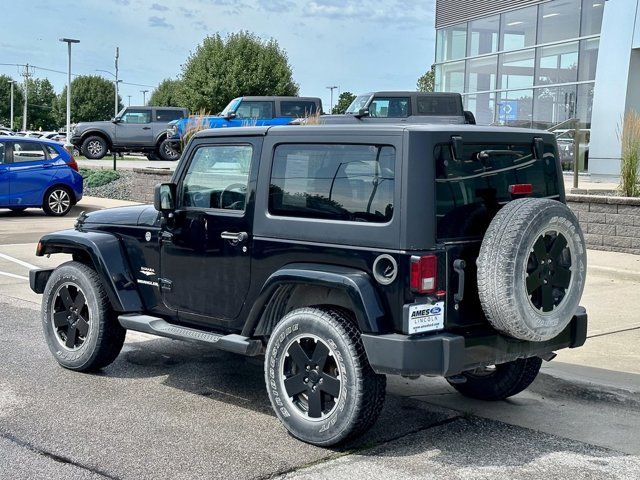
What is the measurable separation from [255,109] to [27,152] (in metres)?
8.35

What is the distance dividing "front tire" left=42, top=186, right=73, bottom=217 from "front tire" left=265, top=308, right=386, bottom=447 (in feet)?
45.8

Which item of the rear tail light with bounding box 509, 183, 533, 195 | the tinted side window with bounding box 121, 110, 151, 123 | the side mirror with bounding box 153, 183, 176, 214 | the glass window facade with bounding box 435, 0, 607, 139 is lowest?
the side mirror with bounding box 153, 183, 176, 214

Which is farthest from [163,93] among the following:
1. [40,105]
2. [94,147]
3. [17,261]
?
[17,261]

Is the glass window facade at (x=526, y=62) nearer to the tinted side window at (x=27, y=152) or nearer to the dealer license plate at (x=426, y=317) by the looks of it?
the tinted side window at (x=27, y=152)

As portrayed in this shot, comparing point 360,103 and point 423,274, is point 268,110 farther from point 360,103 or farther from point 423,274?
point 423,274

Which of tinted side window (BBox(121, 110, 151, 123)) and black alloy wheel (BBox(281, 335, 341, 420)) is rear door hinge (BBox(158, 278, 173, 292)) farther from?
tinted side window (BBox(121, 110, 151, 123))

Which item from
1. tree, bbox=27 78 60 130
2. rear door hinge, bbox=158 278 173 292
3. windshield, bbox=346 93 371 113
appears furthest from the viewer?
tree, bbox=27 78 60 130

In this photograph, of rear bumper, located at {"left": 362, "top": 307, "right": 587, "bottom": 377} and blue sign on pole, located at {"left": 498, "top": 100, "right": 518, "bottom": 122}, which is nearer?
rear bumper, located at {"left": 362, "top": 307, "right": 587, "bottom": 377}

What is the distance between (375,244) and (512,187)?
0.93 m

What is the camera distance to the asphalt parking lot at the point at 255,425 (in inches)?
181

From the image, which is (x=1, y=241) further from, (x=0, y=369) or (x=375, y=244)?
(x=375, y=244)

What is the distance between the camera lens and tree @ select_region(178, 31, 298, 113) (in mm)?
54969

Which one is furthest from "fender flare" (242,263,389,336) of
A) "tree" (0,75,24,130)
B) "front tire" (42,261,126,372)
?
"tree" (0,75,24,130)

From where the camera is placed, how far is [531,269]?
4.75 meters
